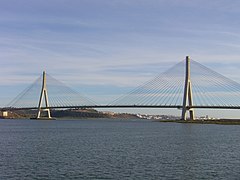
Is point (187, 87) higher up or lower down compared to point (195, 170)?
higher up

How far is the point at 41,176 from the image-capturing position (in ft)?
69.5

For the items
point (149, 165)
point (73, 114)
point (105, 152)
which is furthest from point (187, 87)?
point (73, 114)

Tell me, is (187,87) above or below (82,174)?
above

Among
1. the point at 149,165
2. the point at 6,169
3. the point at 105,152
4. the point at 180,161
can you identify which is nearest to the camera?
the point at 6,169

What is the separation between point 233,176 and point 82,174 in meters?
7.72

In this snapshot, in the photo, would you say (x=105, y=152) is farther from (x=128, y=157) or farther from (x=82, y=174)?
(x=82, y=174)

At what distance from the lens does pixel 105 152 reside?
102ft

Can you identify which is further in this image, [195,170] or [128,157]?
[128,157]

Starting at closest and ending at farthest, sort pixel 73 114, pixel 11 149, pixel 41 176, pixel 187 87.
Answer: pixel 41 176, pixel 11 149, pixel 187 87, pixel 73 114

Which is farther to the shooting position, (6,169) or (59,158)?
(59,158)

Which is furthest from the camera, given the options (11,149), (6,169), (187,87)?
(187,87)

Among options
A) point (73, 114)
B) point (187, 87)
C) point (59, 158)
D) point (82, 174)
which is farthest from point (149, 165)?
point (73, 114)

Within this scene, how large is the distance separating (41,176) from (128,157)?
26.6ft

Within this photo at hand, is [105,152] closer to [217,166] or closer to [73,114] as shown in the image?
[217,166]
